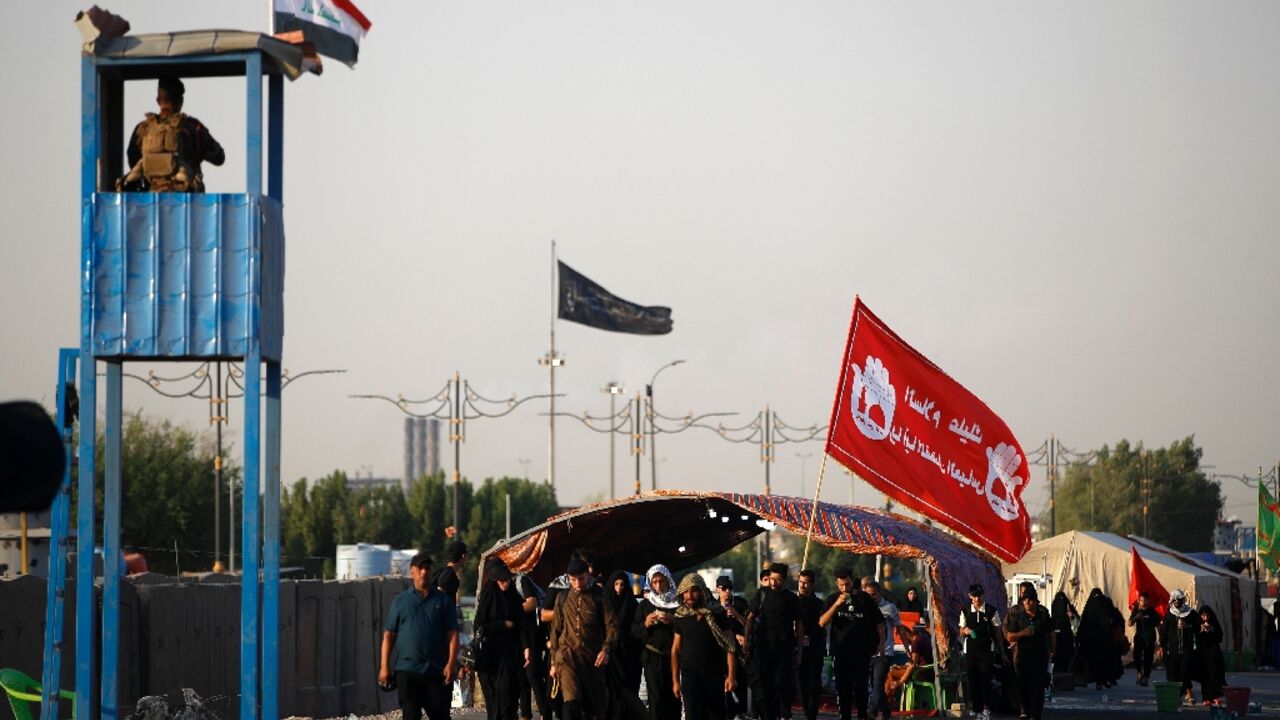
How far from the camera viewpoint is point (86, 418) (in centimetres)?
1397

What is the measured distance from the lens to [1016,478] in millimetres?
22516

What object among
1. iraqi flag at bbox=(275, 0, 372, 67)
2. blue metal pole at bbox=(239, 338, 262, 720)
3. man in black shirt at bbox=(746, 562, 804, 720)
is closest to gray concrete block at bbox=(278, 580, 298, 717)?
man in black shirt at bbox=(746, 562, 804, 720)

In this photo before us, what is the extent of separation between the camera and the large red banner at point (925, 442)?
20875 mm

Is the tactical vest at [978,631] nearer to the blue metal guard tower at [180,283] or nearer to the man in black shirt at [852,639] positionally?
the man in black shirt at [852,639]

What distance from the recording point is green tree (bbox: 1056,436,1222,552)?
10938cm

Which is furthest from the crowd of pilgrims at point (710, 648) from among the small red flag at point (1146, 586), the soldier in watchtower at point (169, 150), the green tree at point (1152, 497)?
the green tree at point (1152, 497)

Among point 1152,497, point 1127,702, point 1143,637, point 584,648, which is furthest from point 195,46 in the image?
point 1152,497

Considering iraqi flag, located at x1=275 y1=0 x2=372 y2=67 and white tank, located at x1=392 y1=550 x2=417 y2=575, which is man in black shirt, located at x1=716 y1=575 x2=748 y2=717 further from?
white tank, located at x1=392 y1=550 x2=417 y2=575

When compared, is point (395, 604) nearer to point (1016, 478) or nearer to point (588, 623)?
point (588, 623)

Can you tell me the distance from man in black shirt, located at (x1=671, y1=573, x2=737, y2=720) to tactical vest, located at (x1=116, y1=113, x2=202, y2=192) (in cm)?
539

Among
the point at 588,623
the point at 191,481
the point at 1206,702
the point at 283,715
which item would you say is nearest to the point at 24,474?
the point at 588,623

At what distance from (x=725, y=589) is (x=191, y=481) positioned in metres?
57.2

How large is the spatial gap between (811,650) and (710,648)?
343cm

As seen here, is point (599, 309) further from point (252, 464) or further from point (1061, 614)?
point (252, 464)
